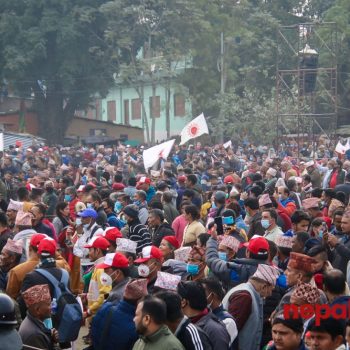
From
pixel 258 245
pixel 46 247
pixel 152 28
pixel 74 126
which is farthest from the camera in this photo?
pixel 74 126

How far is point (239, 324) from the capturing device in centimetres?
748

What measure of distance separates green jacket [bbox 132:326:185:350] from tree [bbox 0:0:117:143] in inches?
1606

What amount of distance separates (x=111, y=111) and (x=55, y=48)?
21.9m

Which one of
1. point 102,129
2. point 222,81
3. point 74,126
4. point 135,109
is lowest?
point 102,129

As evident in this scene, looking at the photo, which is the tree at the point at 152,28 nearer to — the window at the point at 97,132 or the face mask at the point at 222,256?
the window at the point at 97,132

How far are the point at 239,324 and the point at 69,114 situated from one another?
45.3 meters

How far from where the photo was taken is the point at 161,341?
20.3 feet

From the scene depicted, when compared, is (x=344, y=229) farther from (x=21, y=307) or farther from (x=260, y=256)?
(x=21, y=307)

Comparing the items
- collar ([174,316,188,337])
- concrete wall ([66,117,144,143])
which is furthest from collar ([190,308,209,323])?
concrete wall ([66,117,144,143])

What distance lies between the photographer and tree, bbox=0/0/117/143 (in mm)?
46719

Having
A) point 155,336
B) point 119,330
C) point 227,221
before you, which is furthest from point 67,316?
point 227,221

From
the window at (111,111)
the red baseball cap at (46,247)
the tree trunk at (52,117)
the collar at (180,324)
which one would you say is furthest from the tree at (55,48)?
the collar at (180,324)

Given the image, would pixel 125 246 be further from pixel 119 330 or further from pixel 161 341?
pixel 161 341

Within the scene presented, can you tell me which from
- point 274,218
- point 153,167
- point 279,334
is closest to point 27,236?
point 274,218
